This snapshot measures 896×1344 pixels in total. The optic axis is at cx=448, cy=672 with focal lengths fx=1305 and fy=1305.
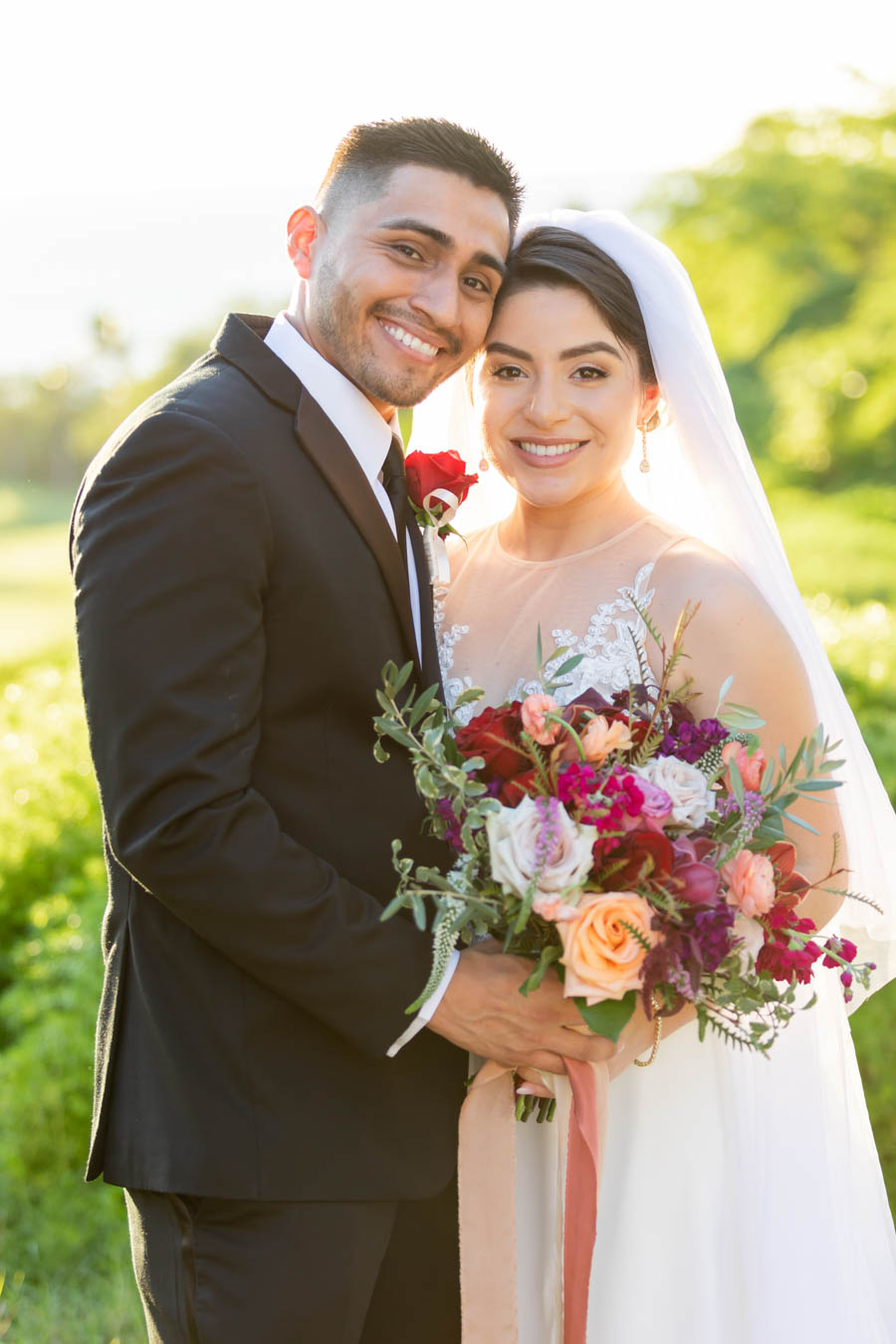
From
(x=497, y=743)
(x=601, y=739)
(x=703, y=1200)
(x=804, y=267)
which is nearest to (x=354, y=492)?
(x=497, y=743)

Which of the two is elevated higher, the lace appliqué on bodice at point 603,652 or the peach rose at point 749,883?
the lace appliqué on bodice at point 603,652

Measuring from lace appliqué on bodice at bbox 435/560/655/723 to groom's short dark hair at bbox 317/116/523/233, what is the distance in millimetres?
968

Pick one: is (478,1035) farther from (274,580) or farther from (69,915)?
(69,915)

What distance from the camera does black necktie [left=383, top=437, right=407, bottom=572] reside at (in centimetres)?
273

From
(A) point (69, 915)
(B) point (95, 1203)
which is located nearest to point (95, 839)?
(A) point (69, 915)

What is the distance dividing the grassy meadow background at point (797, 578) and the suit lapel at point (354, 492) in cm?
313

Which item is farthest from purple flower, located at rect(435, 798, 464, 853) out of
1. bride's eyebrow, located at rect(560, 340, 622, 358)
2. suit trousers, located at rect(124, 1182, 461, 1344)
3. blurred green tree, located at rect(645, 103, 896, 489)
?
blurred green tree, located at rect(645, 103, 896, 489)

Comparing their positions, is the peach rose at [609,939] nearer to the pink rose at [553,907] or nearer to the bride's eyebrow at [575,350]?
the pink rose at [553,907]

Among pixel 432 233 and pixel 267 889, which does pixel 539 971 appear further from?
pixel 432 233

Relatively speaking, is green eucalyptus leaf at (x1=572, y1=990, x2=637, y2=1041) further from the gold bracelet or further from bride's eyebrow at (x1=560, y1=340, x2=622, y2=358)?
bride's eyebrow at (x1=560, y1=340, x2=622, y2=358)

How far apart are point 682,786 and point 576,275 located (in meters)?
1.46

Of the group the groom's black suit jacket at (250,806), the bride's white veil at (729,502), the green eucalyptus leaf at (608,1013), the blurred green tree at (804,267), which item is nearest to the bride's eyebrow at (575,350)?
the bride's white veil at (729,502)

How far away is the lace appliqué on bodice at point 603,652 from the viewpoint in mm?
2889

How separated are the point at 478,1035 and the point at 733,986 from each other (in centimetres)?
47
